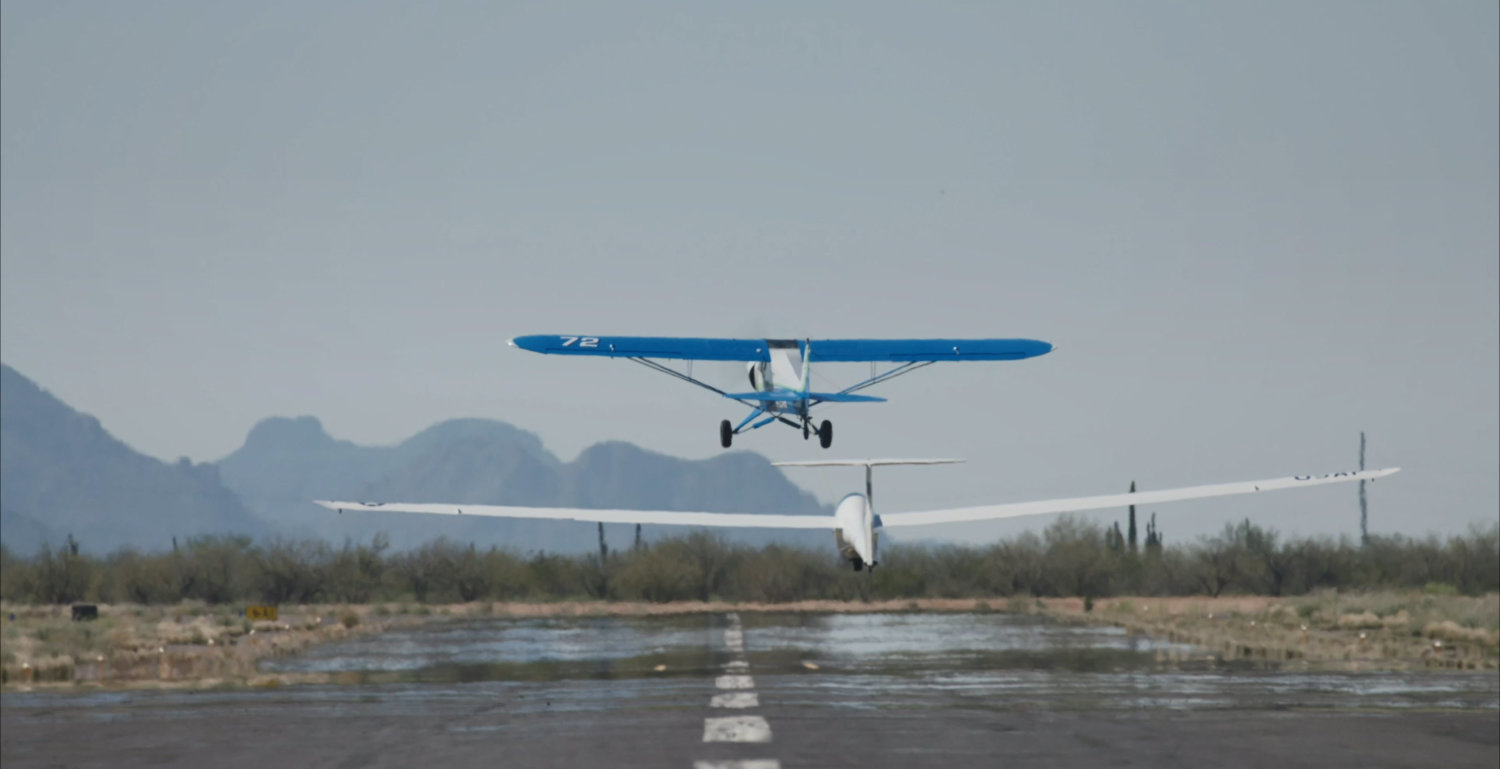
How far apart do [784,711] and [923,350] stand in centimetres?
3742

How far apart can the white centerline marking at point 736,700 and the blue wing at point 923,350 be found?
115 feet

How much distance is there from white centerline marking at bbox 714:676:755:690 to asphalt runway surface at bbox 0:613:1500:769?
0.51 metres

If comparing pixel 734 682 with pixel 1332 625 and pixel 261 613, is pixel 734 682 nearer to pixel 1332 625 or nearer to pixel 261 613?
pixel 1332 625

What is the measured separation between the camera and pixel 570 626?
10519cm

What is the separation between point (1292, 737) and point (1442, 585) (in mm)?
81633

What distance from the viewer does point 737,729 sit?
52281 mm

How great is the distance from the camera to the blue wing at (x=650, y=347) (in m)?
18.1

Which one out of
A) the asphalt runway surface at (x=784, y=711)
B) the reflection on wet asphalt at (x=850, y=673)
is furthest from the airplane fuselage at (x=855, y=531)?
the reflection on wet asphalt at (x=850, y=673)

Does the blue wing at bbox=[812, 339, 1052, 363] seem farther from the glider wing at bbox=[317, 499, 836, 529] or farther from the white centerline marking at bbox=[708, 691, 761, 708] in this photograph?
the white centerline marking at bbox=[708, 691, 761, 708]

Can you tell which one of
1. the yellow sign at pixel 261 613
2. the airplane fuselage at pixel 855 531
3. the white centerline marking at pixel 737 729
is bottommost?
the white centerline marking at pixel 737 729

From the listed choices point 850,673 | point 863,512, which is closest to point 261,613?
point 850,673

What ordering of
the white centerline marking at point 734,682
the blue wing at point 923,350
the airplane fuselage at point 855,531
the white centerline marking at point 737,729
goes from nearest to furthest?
1. the airplane fuselage at point 855,531
2. the blue wing at point 923,350
3. the white centerline marking at point 737,729
4. the white centerline marking at point 734,682

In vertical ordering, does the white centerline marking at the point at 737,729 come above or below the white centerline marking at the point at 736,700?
below

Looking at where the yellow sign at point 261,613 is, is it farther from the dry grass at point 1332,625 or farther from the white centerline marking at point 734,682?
the dry grass at point 1332,625
